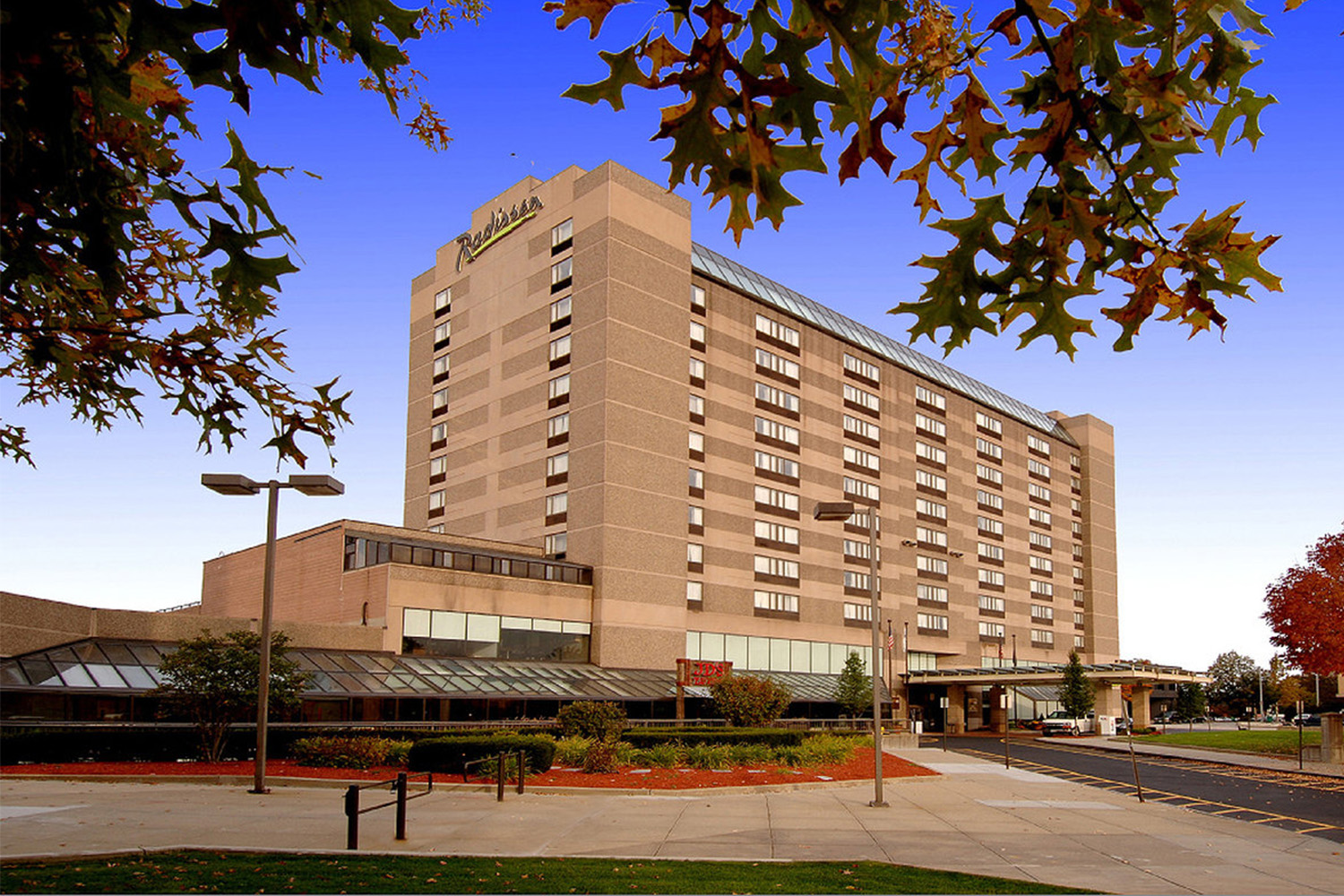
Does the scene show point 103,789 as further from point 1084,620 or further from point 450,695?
point 1084,620

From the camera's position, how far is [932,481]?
84.6 metres

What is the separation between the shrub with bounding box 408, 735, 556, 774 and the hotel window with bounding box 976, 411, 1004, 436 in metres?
73.0

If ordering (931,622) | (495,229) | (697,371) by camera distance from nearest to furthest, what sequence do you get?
(697,371), (495,229), (931,622)

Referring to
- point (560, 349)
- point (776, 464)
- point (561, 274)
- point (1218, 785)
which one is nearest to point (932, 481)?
point (776, 464)

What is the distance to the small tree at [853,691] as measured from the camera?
63406 millimetres

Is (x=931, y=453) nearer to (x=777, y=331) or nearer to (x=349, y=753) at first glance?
(x=777, y=331)

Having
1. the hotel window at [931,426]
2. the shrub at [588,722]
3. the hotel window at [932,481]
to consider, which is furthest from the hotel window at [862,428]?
the shrub at [588,722]

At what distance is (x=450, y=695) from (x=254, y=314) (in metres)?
37.4

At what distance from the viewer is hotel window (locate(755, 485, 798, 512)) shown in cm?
6712

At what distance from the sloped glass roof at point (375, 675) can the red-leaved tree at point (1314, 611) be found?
83.8 feet

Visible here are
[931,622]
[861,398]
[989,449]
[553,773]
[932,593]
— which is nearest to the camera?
[553,773]

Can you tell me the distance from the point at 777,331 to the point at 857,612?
20163 mm

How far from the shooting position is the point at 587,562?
55844mm

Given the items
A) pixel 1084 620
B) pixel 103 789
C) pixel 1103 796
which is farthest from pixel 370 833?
pixel 1084 620
